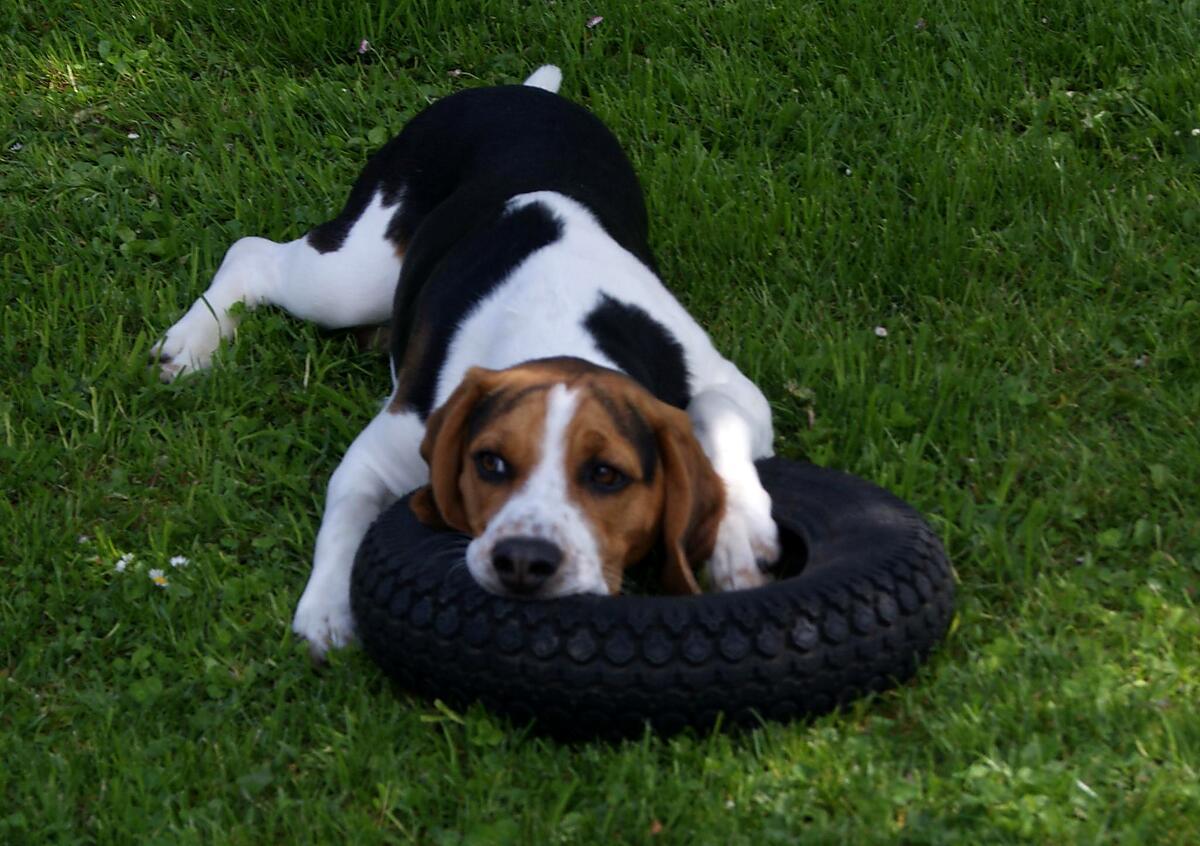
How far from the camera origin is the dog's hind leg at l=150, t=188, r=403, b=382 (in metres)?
6.46

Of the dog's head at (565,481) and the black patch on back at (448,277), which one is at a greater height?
the dog's head at (565,481)

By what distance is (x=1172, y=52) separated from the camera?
299 inches

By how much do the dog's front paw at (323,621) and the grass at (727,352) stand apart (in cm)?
6

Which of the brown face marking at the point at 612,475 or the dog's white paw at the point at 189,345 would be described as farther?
the dog's white paw at the point at 189,345

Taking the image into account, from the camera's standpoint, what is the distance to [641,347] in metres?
5.28

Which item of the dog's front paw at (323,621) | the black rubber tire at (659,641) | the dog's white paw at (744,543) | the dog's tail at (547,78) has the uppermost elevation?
the black rubber tire at (659,641)

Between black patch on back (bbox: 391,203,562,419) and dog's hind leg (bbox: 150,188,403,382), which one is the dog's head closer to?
black patch on back (bbox: 391,203,562,419)

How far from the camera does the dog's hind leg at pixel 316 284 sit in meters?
6.46

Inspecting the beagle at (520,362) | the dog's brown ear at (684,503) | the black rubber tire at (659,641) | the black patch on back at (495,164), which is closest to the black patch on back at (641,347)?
the beagle at (520,362)

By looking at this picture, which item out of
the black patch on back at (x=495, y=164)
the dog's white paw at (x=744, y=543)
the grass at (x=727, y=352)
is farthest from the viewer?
the black patch on back at (x=495, y=164)

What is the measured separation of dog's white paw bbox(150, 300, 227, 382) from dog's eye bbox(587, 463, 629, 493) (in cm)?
248

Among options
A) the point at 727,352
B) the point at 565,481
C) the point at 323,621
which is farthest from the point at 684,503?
the point at 727,352

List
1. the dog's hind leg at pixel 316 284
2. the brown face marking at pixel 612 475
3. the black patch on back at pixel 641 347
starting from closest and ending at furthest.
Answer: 1. the brown face marking at pixel 612 475
2. the black patch on back at pixel 641 347
3. the dog's hind leg at pixel 316 284

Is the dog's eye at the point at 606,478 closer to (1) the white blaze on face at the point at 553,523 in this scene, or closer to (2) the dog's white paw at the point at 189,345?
(1) the white blaze on face at the point at 553,523
